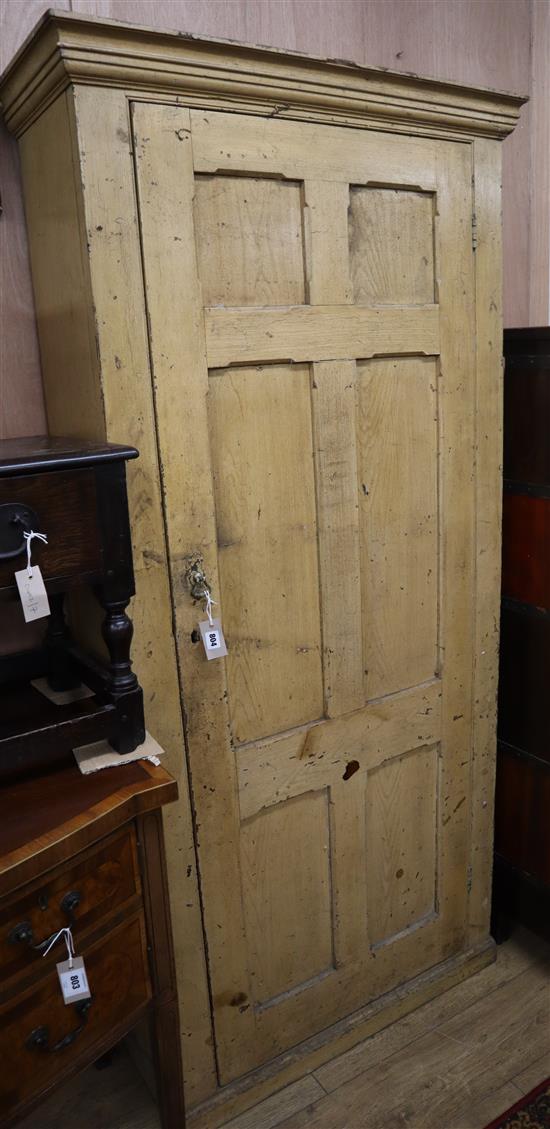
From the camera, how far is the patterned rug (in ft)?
5.54

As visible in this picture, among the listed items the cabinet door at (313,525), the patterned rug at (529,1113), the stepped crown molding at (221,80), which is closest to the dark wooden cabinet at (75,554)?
the cabinet door at (313,525)

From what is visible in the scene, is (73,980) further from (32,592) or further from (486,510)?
(486,510)

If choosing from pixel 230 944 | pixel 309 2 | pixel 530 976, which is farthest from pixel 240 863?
pixel 309 2

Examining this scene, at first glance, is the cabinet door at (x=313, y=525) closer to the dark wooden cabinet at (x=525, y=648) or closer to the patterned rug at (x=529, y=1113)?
the dark wooden cabinet at (x=525, y=648)

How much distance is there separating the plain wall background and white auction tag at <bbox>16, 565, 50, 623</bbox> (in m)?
0.52

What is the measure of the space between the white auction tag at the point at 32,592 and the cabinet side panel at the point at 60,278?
0.33 meters

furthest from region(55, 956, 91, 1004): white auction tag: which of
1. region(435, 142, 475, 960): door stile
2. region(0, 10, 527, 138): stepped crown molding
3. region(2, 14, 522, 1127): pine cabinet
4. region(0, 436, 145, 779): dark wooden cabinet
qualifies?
region(0, 10, 527, 138): stepped crown molding

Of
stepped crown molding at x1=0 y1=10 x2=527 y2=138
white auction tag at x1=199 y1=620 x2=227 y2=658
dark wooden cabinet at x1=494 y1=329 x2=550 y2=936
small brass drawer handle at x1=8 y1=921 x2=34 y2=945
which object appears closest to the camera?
small brass drawer handle at x1=8 y1=921 x2=34 y2=945

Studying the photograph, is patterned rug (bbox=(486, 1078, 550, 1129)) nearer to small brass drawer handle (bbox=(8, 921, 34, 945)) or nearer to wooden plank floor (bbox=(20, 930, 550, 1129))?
wooden plank floor (bbox=(20, 930, 550, 1129))

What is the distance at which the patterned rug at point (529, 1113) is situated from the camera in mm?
1689

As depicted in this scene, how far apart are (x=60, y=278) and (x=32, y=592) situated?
1.94 feet

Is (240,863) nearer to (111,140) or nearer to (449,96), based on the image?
(111,140)

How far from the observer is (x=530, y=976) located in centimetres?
210

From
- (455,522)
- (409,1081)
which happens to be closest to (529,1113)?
(409,1081)
